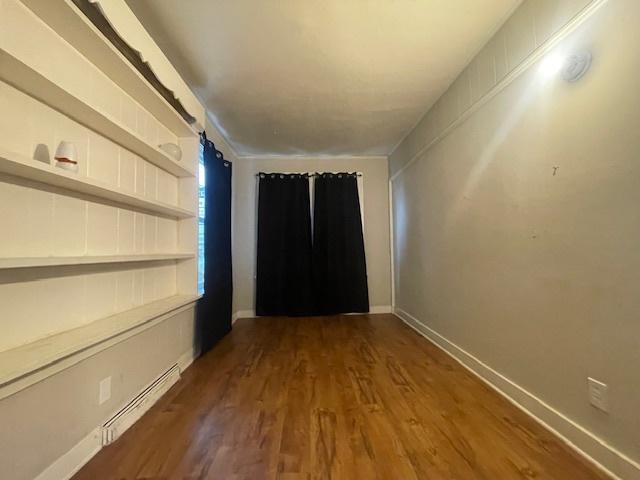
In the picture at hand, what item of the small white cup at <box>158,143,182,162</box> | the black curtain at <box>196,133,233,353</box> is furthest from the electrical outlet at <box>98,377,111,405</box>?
the small white cup at <box>158,143,182,162</box>

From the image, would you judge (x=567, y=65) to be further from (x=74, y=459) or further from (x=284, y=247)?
(x=284, y=247)

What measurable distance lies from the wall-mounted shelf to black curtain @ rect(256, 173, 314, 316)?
2336 mm

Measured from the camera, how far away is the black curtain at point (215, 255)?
274 cm

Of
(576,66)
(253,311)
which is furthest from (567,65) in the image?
(253,311)

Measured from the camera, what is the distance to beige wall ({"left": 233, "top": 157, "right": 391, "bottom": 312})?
173 inches

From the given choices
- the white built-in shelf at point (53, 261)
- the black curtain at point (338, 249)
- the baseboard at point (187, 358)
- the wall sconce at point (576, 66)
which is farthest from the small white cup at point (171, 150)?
the black curtain at point (338, 249)

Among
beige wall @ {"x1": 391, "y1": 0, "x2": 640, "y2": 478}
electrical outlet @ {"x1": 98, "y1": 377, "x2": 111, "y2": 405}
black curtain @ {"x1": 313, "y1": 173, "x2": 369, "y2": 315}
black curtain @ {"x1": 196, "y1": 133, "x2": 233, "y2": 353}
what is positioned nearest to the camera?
beige wall @ {"x1": 391, "y1": 0, "x2": 640, "y2": 478}

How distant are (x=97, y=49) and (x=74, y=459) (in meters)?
1.82

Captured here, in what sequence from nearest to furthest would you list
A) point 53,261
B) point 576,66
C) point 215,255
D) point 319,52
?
point 53,261
point 576,66
point 319,52
point 215,255

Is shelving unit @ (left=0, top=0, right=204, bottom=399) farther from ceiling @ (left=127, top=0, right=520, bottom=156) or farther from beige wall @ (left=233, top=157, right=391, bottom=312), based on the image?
beige wall @ (left=233, top=157, right=391, bottom=312)

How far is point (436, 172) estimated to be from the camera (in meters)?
2.91

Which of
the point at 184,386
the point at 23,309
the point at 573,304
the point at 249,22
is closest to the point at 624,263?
the point at 573,304

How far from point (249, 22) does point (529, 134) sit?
1721mm

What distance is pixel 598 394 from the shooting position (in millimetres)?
1294
